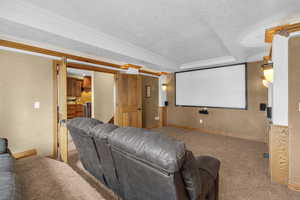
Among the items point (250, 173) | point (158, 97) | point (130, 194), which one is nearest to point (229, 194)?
point (250, 173)

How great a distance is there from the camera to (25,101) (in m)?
2.83

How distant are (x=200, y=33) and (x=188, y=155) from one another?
2.56 meters

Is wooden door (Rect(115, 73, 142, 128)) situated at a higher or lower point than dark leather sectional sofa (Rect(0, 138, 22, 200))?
higher

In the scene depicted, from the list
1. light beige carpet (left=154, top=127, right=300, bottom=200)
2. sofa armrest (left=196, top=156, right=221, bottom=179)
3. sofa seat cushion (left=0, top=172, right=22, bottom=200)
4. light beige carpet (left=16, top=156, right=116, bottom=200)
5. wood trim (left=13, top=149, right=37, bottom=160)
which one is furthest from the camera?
wood trim (left=13, top=149, right=37, bottom=160)

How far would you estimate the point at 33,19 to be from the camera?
6.54 ft

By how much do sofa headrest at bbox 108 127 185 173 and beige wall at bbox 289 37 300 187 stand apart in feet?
6.66

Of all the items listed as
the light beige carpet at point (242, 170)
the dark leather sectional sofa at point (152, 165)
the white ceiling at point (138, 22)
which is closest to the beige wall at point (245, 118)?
the light beige carpet at point (242, 170)

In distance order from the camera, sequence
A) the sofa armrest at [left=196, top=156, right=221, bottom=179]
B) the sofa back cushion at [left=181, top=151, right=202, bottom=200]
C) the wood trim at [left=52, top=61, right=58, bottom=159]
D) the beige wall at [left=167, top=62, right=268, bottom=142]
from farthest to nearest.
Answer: the beige wall at [left=167, top=62, right=268, bottom=142] < the wood trim at [left=52, top=61, right=58, bottom=159] < the sofa armrest at [left=196, top=156, right=221, bottom=179] < the sofa back cushion at [left=181, top=151, right=202, bottom=200]

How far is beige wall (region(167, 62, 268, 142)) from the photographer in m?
4.12

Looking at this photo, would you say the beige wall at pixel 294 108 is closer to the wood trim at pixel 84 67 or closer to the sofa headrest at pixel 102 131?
the sofa headrest at pixel 102 131

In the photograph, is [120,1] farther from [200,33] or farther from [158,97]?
[158,97]

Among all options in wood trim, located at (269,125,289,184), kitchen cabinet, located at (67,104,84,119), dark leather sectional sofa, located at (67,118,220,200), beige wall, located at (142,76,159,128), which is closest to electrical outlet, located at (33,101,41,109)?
dark leather sectional sofa, located at (67,118,220,200)

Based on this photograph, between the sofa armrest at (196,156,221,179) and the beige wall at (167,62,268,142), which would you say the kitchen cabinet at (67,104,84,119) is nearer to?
the beige wall at (167,62,268,142)

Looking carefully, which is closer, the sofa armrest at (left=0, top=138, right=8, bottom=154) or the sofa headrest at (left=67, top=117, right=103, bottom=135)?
the sofa headrest at (left=67, top=117, right=103, bottom=135)
